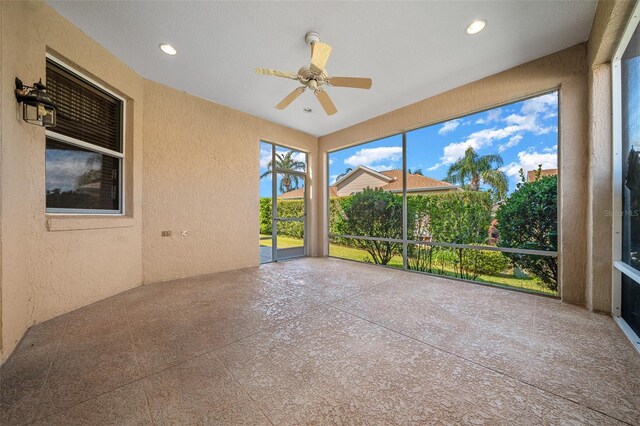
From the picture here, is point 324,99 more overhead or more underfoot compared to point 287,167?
more overhead

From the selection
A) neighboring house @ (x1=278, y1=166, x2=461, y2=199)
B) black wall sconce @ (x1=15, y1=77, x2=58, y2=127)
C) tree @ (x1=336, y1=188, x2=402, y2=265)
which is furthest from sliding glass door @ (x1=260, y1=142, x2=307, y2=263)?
black wall sconce @ (x1=15, y1=77, x2=58, y2=127)

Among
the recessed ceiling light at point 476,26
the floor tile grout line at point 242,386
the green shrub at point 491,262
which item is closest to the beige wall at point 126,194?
the floor tile grout line at point 242,386

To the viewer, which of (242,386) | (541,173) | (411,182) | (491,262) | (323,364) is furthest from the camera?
(411,182)

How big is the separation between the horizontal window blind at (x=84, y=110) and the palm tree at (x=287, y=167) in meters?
2.56

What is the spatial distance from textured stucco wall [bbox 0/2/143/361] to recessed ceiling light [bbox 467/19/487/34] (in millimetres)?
4032

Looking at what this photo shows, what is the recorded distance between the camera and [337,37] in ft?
8.37

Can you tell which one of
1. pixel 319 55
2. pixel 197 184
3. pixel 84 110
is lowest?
pixel 197 184

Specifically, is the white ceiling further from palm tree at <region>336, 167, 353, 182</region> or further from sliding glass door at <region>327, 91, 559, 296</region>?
palm tree at <region>336, 167, 353, 182</region>

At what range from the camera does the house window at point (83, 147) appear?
2.45 meters

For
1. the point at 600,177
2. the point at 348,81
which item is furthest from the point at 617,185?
the point at 348,81

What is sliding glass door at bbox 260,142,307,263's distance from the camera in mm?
5121

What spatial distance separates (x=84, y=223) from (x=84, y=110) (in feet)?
4.47

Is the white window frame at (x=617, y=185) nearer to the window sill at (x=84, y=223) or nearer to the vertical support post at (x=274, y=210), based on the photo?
the vertical support post at (x=274, y=210)

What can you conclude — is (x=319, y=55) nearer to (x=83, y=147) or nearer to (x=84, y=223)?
(x=83, y=147)
